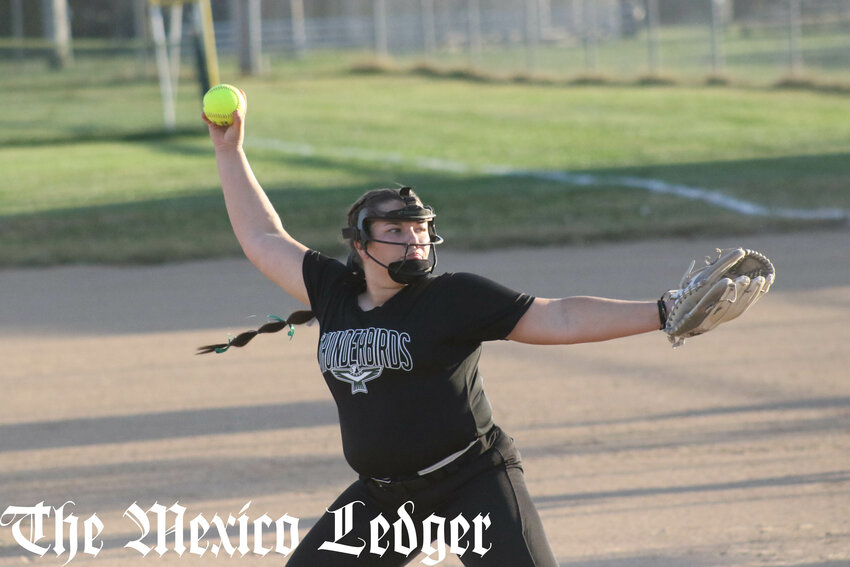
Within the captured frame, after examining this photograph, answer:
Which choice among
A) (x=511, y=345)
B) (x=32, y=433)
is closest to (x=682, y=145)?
(x=511, y=345)

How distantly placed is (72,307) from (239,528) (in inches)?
198

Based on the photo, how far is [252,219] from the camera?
408cm

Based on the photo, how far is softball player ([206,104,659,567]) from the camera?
11.1 feet

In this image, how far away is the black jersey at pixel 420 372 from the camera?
11.2ft

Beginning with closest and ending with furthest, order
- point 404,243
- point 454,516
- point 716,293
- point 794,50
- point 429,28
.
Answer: point 716,293, point 454,516, point 404,243, point 794,50, point 429,28

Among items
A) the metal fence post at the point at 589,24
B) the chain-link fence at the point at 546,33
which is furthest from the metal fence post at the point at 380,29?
the metal fence post at the point at 589,24

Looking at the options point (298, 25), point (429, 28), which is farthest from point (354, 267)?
point (298, 25)

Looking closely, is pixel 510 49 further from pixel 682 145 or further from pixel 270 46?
pixel 682 145

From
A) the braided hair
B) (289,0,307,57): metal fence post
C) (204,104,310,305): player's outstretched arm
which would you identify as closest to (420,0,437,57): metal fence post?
(289,0,307,57): metal fence post

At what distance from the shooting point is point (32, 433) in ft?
20.6

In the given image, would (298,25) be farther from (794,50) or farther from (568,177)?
(568,177)

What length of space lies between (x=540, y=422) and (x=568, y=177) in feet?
31.1

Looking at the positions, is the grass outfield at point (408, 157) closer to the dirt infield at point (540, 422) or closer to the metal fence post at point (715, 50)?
the metal fence post at point (715, 50)

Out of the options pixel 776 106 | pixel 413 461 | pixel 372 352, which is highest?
pixel 372 352
